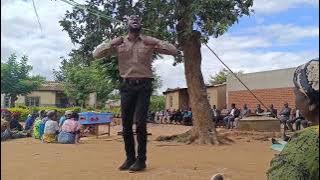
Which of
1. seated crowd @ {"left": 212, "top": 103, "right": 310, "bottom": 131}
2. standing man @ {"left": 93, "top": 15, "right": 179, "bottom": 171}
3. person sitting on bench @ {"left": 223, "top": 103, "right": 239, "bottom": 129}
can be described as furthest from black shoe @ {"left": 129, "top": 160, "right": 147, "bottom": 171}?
person sitting on bench @ {"left": 223, "top": 103, "right": 239, "bottom": 129}

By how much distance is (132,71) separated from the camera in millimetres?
5562

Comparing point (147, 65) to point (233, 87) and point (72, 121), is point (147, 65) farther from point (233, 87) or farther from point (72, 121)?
point (233, 87)

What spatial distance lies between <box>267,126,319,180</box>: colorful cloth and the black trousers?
310 cm

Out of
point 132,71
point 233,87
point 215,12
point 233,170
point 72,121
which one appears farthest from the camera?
point 233,87

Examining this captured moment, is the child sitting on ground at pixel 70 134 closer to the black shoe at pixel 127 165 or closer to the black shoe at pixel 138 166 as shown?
the black shoe at pixel 127 165

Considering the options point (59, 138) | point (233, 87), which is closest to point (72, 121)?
point (59, 138)

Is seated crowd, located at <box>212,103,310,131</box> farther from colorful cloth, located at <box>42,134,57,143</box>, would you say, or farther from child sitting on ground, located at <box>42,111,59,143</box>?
colorful cloth, located at <box>42,134,57,143</box>

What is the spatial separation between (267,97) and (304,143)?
2811 cm

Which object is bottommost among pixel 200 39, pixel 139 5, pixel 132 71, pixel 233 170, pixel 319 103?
pixel 233 170

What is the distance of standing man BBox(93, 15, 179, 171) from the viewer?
18.2 ft

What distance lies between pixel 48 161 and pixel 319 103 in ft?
17.9

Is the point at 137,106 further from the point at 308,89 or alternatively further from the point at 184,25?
the point at 184,25

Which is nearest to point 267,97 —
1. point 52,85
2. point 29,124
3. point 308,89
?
point 52,85

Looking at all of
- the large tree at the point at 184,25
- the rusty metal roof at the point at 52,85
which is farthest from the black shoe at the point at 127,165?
the rusty metal roof at the point at 52,85
